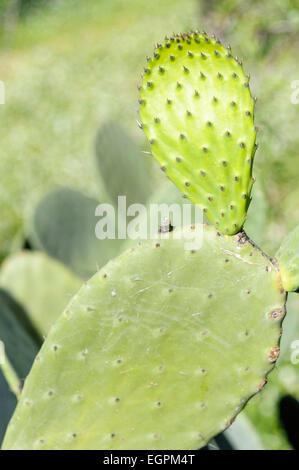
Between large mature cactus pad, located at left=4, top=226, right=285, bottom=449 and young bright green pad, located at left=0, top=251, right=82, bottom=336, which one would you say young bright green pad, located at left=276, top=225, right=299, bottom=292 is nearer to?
large mature cactus pad, located at left=4, top=226, right=285, bottom=449

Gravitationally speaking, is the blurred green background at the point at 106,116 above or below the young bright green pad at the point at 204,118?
below

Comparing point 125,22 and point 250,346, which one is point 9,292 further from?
point 125,22

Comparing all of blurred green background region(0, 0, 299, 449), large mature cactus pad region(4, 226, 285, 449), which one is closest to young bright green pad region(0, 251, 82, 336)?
blurred green background region(0, 0, 299, 449)

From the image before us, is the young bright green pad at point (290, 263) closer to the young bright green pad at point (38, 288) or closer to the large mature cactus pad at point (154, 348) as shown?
the large mature cactus pad at point (154, 348)

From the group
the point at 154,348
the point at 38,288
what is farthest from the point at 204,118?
the point at 38,288

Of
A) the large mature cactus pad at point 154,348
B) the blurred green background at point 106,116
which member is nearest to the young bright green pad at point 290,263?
the large mature cactus pad at point 154,348

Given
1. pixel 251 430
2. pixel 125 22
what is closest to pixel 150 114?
pixel 251 430
